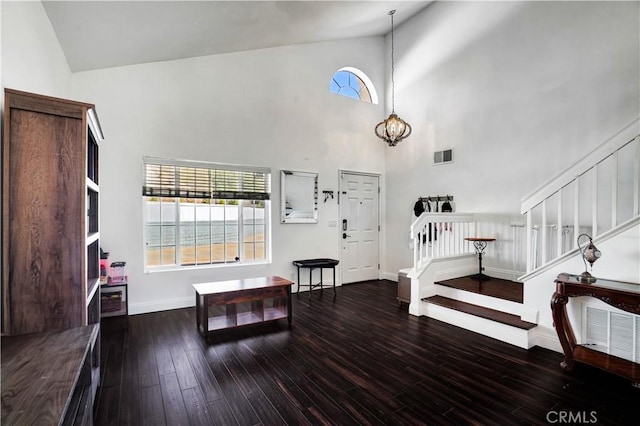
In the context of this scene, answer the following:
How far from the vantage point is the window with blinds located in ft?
14.5

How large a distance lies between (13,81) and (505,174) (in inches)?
213

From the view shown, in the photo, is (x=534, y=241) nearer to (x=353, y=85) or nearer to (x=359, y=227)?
(x=359, y=227)

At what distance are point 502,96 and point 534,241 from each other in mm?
2360

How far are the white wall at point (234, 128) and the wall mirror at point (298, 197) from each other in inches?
4.3

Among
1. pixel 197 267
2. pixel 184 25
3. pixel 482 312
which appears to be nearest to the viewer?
pixel 184 25

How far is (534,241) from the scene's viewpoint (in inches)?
140

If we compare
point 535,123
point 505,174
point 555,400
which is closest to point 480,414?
point 555,400

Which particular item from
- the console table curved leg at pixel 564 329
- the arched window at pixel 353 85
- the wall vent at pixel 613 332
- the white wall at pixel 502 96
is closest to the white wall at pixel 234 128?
the arched window at pixel 353 85

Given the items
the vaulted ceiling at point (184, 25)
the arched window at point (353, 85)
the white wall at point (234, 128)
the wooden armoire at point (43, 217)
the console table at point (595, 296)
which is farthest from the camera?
the arched window at point (353, 85)

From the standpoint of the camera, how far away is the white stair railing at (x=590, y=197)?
278 cm

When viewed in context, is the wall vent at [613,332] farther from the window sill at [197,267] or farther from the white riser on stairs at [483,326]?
the window sill at [197,267]

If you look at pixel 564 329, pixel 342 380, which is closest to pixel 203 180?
pixel 342 380

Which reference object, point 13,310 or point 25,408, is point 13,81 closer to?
point 13,310

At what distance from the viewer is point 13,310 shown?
1.70m
